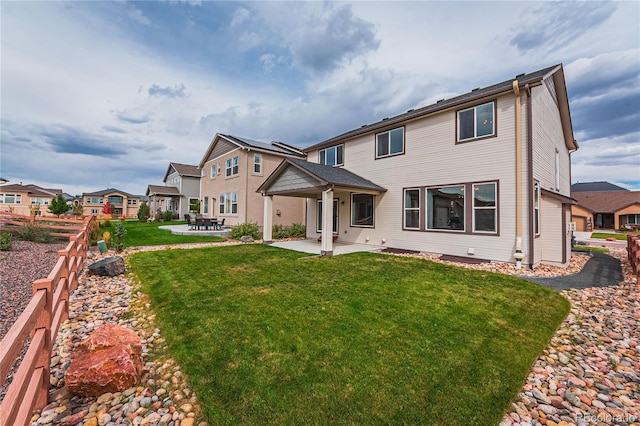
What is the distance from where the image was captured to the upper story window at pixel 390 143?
11625 mm

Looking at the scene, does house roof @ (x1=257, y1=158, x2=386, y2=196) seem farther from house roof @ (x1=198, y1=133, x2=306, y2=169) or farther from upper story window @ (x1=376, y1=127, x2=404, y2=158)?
house roof @ (x1=198, y1=133, x2=306, y2=169)

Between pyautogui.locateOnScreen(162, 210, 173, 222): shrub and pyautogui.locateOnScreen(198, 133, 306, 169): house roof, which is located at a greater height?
pyautogui.locateOnScreen(198, 133, 306, 169): house roof

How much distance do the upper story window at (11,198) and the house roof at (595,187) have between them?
327 ft

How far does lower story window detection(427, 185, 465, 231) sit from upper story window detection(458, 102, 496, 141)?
192cm

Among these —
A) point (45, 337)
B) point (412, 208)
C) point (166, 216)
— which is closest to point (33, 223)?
point (45, 337)

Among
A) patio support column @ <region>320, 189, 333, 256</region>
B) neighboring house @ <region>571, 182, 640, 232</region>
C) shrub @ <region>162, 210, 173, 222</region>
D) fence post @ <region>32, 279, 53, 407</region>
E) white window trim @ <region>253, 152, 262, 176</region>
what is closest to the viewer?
fence post @ <region>32, 279, 53, 407</region>

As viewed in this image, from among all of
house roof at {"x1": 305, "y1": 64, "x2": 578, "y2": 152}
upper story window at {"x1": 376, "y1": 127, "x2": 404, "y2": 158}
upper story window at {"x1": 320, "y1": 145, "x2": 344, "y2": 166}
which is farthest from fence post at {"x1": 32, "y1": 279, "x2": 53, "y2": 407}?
upper story window at {"x1": 320, "y1": 145, "x2": 344, "y2": 166}

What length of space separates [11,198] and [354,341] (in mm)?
58714

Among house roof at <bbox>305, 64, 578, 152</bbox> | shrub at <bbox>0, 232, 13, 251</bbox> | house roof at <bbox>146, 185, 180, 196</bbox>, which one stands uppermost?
house roof at <bbox>305, 64, 578, 152</bbox>

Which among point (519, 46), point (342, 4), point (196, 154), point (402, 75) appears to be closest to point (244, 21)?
point (342, 4)

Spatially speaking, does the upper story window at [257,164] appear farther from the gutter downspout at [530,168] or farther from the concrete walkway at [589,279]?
the concrete walkway at [589,279]

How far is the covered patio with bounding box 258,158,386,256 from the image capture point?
10.0 metres

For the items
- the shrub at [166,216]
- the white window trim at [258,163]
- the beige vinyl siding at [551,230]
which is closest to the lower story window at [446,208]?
the beige vinyl siding at [551,230]

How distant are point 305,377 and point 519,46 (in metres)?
15.4
